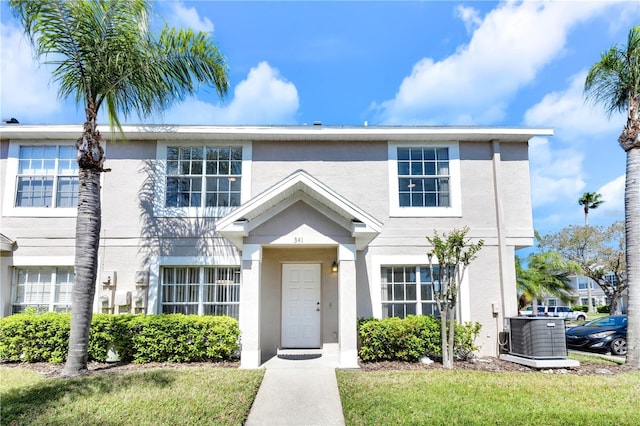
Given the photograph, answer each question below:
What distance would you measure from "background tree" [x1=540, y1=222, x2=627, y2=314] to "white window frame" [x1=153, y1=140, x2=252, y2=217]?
2766cm

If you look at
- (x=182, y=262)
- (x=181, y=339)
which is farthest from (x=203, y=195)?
(x=181, y=339)

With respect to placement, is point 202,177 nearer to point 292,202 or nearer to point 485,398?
point 292,202

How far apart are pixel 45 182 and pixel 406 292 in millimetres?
10812

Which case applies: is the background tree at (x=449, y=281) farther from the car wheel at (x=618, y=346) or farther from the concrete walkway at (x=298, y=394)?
the car wheel at (x=618, y=346)

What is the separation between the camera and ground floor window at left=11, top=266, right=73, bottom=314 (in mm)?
11047

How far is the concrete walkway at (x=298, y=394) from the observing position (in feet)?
19.9

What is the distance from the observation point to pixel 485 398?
6758mm

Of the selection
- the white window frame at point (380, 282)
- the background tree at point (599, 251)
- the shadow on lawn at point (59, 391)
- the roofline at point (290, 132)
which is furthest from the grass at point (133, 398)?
the background tree at point (599, 251)

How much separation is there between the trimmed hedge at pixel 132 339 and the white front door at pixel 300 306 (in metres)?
1.84

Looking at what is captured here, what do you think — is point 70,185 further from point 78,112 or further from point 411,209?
point 411,209

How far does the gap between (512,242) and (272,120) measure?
7.79 meters

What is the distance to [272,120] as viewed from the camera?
38.2ft

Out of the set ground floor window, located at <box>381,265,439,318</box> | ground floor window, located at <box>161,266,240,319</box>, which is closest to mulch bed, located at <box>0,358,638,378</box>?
ground floor window, located at <box>381,265,439,318</box>

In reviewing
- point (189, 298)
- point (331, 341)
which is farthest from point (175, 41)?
point (331, 341)
